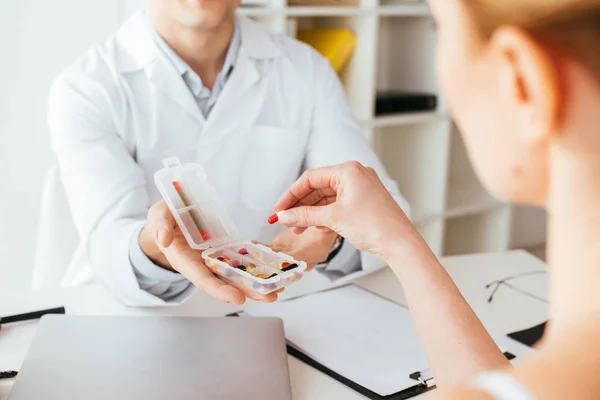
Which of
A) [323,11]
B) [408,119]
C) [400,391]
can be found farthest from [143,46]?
[408,119]

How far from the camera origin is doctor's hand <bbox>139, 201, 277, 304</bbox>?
0.87 metres

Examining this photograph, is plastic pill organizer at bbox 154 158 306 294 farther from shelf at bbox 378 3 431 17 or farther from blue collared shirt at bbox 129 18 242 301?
shelf at bbox 378 3 431 17

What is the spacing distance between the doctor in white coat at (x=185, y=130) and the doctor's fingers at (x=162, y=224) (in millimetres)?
102

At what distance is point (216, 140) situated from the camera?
1.46m

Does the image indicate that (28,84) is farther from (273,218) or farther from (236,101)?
(273,218)

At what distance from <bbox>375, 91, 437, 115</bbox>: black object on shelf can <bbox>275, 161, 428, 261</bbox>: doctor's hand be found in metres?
1.31

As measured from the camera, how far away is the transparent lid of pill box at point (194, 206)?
982 millimetres

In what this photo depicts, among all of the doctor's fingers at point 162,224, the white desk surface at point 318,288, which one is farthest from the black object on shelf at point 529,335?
the doctor's fingers at point 162,224

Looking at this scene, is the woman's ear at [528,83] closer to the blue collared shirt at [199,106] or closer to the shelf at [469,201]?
the blue collared shirt at [199,106]

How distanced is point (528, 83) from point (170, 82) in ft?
3.83

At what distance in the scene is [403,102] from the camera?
2.28m

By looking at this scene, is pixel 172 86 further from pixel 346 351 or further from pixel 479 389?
pixel 479 389

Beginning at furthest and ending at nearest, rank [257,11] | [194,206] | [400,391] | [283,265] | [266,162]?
1. [257,11]
2. [266,162]
3. [194,206]
4. [283,265]
5. [400,391]

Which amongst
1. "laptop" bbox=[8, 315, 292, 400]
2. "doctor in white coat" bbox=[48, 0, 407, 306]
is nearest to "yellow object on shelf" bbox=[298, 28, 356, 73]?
"doctor in white coat" bbox=[48, 0, 407, 306]
